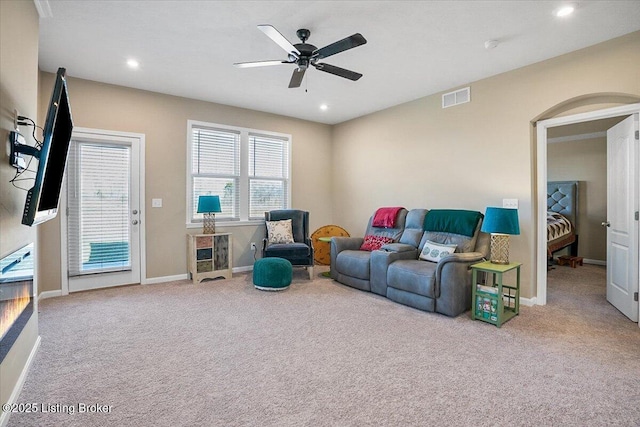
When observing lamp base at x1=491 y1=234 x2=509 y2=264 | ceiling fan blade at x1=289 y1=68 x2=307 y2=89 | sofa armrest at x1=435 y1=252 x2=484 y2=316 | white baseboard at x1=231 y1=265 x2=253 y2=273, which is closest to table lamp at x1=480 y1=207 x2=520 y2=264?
lamp base at x1=491 y1=234 x2=509 y2=264

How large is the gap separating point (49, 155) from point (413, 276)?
324cm

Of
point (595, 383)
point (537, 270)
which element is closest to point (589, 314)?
point (537, 270)

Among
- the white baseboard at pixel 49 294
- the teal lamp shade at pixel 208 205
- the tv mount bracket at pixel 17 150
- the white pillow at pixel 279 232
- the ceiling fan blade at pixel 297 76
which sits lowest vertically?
the white baseboard at pixel 49 294

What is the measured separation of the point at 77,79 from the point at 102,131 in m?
0.68

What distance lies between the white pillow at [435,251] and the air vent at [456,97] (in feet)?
6.32

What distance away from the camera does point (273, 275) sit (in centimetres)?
411

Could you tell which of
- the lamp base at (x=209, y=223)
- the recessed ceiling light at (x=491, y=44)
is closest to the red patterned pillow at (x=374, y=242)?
the lamp base at (x=209, y=223)

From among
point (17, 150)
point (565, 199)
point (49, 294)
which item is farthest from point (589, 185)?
point (49, 294)

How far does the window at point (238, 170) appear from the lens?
495 cm

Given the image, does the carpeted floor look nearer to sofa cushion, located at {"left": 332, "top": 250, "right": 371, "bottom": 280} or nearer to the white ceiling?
sofa cushion, located at {"left": 332, "top": 250, "right": 371, "bottom": 280}

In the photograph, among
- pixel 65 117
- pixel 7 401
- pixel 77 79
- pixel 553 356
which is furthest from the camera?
pixel 77 79

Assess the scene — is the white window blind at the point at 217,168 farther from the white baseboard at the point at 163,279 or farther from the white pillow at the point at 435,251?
the white pillow at the point at 435,251

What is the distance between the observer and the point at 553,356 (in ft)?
7.95

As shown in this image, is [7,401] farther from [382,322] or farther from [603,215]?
[603,215]
